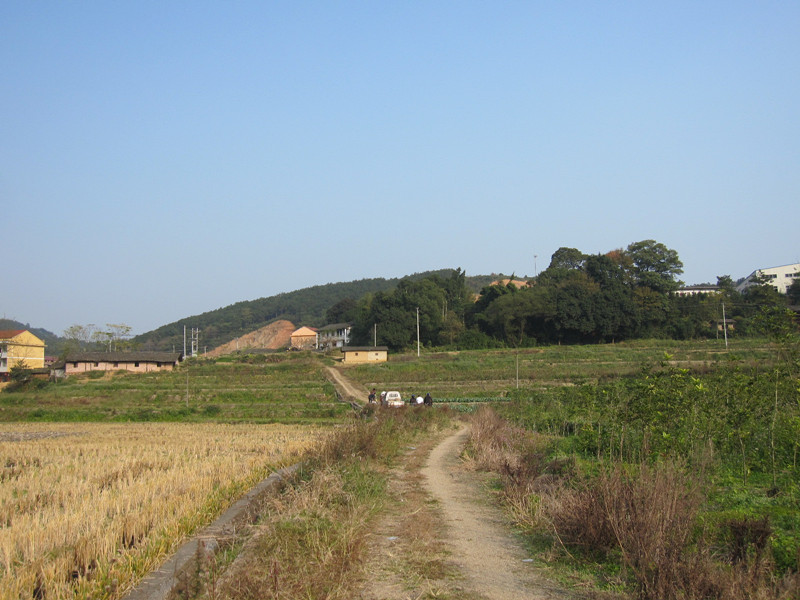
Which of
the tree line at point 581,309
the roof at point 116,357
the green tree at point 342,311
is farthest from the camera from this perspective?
the green tree at point 342,311

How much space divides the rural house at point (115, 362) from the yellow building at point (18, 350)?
45.9ft

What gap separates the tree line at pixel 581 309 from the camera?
8338 cm

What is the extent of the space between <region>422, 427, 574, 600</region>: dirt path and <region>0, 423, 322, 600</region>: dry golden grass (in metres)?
3.28

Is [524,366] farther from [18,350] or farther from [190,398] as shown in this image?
[18,350]

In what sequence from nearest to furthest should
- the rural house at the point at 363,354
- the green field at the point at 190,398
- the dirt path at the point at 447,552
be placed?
1. the dirt path at the point at 447,552
2. the green field at the point at 190,398
3. the rural house at the point at 363,354

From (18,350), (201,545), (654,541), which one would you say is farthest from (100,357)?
(654,541)

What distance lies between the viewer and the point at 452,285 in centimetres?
12044

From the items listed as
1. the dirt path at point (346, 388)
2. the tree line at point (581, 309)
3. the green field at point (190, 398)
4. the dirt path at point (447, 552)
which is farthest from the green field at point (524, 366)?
the dirt path at point (447, 552)

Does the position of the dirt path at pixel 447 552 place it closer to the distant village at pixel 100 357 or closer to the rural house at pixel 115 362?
the distant village at pixel 100 357

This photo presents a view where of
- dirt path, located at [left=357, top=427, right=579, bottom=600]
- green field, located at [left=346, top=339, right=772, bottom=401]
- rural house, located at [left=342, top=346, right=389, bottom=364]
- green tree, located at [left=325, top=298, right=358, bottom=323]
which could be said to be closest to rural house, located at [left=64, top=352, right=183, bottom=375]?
rural house, located at [left=342, top=346, right=389, bottom=364]

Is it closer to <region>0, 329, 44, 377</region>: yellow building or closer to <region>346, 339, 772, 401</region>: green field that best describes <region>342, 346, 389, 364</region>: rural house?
<region>346, 339, 772, 401</region>: green field

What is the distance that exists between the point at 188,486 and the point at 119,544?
4.24m

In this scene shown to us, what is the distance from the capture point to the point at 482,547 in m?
7.76

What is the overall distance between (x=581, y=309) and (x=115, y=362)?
2249 inches
